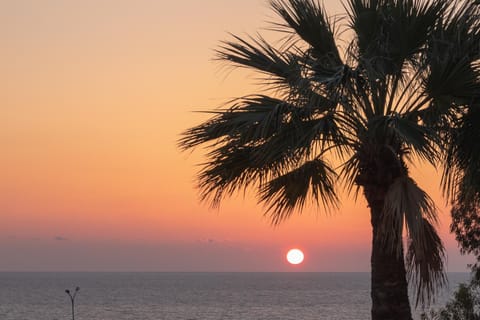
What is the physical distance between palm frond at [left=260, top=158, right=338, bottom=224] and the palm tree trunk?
1523mm

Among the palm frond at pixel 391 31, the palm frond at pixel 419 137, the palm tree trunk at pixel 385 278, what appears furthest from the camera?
the palm tree trunk at pixel 385 278

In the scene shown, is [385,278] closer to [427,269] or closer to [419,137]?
[427,269]

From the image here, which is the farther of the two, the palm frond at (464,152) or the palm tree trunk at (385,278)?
the palm tree trunk at (385,278)

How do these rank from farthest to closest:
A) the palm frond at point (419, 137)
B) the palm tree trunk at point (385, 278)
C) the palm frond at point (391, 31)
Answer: the palm tree trunk at point (385, 278), the palm frond at point (391, 31), the palm frond at point (419, 137)

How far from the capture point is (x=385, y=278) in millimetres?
11719

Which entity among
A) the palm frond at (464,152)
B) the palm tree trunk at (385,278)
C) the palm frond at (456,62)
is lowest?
the palm tree trunk at (385,278)

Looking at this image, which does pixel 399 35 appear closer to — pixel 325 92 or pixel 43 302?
pixel 325 92

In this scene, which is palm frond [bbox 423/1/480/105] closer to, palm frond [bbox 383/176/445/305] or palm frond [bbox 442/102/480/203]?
palm frond [bbox 442/102/480/203]

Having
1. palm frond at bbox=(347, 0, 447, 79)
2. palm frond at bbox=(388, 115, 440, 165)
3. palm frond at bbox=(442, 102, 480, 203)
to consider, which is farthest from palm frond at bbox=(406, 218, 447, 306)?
palm frond at bbox=(347, 0, 447, 79)

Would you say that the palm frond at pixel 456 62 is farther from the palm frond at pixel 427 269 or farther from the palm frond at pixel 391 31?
the palm frond at pixel 427 269

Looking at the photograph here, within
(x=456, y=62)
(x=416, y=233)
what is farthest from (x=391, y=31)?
(x=416, y=233)

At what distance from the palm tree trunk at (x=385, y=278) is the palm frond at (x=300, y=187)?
1.52 metres

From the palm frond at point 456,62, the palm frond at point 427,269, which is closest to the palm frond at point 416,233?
the palm frond at point 427,269

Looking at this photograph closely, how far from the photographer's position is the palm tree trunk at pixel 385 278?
11641mm
